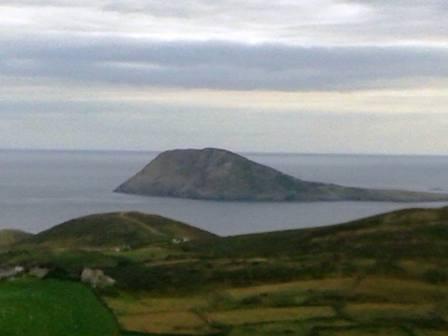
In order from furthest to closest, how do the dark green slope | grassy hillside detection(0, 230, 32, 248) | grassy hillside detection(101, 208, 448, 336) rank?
grassy hillside detection(0, 230, 32, 248) < the dark green slope < grassy hillside detection(101, 208, 448, 336)

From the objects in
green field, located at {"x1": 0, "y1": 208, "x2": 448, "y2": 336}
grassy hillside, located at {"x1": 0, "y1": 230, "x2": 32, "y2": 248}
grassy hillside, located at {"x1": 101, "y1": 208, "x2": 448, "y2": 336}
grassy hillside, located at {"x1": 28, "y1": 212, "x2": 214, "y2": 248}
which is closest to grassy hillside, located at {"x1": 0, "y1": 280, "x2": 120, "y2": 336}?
green field, located at {"x1": 0, "y1": 208, "x2": 448, "y2": 336}

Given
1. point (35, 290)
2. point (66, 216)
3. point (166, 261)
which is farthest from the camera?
point (66, 216)

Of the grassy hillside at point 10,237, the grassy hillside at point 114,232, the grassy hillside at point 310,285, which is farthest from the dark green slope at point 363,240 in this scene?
the grassy hillside at point 10,237

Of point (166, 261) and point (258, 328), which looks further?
point (166, 261)

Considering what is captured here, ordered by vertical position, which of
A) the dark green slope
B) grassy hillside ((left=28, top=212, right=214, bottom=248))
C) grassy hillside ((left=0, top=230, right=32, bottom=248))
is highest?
the dark green slope

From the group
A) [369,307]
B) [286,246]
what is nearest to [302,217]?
[286,246]

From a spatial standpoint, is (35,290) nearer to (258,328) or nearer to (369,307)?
(258,328)

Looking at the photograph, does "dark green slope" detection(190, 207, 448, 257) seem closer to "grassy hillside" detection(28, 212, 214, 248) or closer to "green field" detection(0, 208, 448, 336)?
"green field" detection(0, 208, 448, 336)
